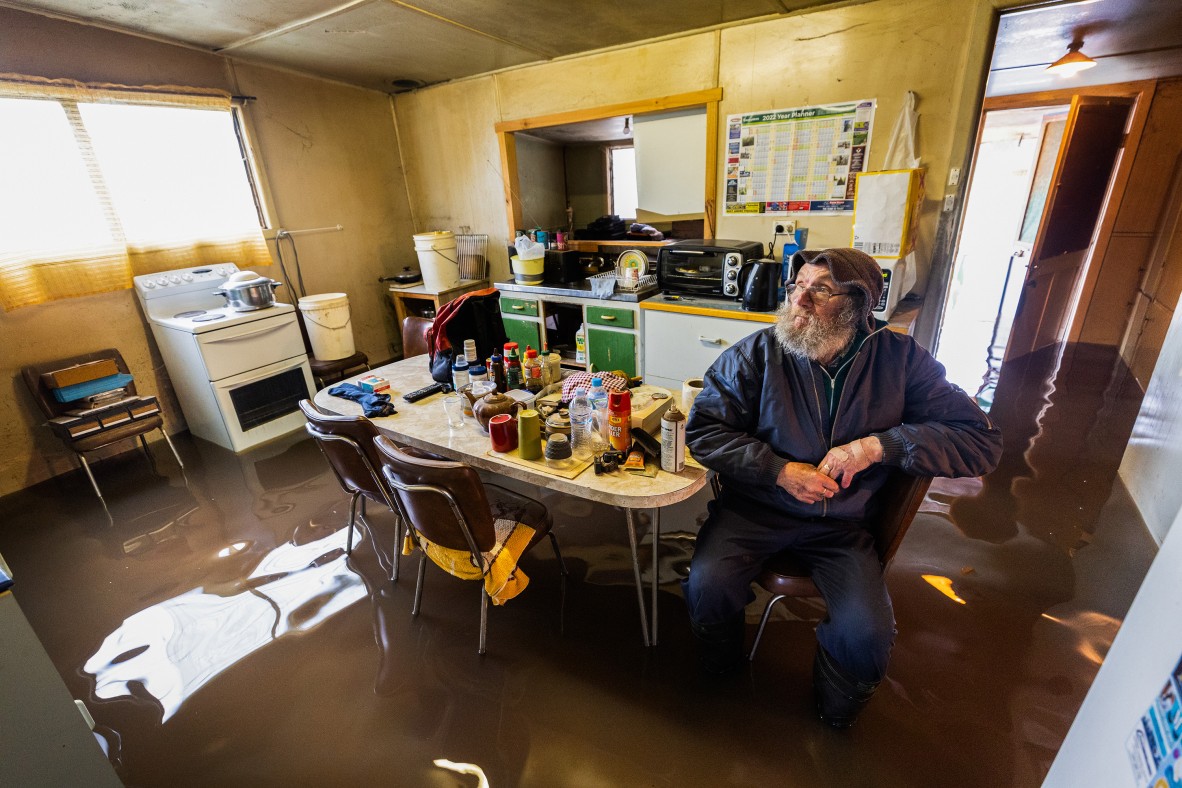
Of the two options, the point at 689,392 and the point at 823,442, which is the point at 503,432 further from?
the point at 823,442

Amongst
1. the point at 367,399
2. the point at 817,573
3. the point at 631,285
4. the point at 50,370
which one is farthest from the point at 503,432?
the point at 50,370

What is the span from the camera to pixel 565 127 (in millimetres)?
4070

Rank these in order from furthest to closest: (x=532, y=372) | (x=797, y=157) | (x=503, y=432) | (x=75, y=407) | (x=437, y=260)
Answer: (x=437, y=260) < (x=797, y=157) < (x=75, y=407) < (x=532, y=372) < (x=503, y=432)

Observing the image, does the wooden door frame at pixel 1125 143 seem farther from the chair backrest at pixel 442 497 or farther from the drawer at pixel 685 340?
the chair backrest at pixel 442 497

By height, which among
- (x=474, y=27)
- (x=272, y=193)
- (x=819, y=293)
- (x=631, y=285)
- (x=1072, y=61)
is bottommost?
(x=631, y=285)

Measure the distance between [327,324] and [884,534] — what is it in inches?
142

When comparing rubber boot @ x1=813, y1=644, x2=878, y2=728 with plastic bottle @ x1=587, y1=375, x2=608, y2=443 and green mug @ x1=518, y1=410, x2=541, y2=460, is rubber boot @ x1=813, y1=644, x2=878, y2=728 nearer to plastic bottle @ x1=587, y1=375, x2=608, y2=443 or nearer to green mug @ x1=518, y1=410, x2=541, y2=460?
plastic bottle @ x1=587, y1=375, x2=608, y2=443

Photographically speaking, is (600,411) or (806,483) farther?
(600,411)

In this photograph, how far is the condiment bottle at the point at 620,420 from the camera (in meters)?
1.52

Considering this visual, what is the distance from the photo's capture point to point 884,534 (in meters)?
1.49

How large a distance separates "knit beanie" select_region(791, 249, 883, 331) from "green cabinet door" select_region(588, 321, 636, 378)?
6.18ft

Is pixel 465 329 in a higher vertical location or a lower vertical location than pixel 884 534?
higher

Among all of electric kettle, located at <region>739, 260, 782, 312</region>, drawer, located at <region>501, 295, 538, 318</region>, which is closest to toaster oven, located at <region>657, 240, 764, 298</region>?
electric kettle, located at <region>739, 260, 782, 312</region>

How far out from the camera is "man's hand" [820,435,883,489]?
4.63 feet
